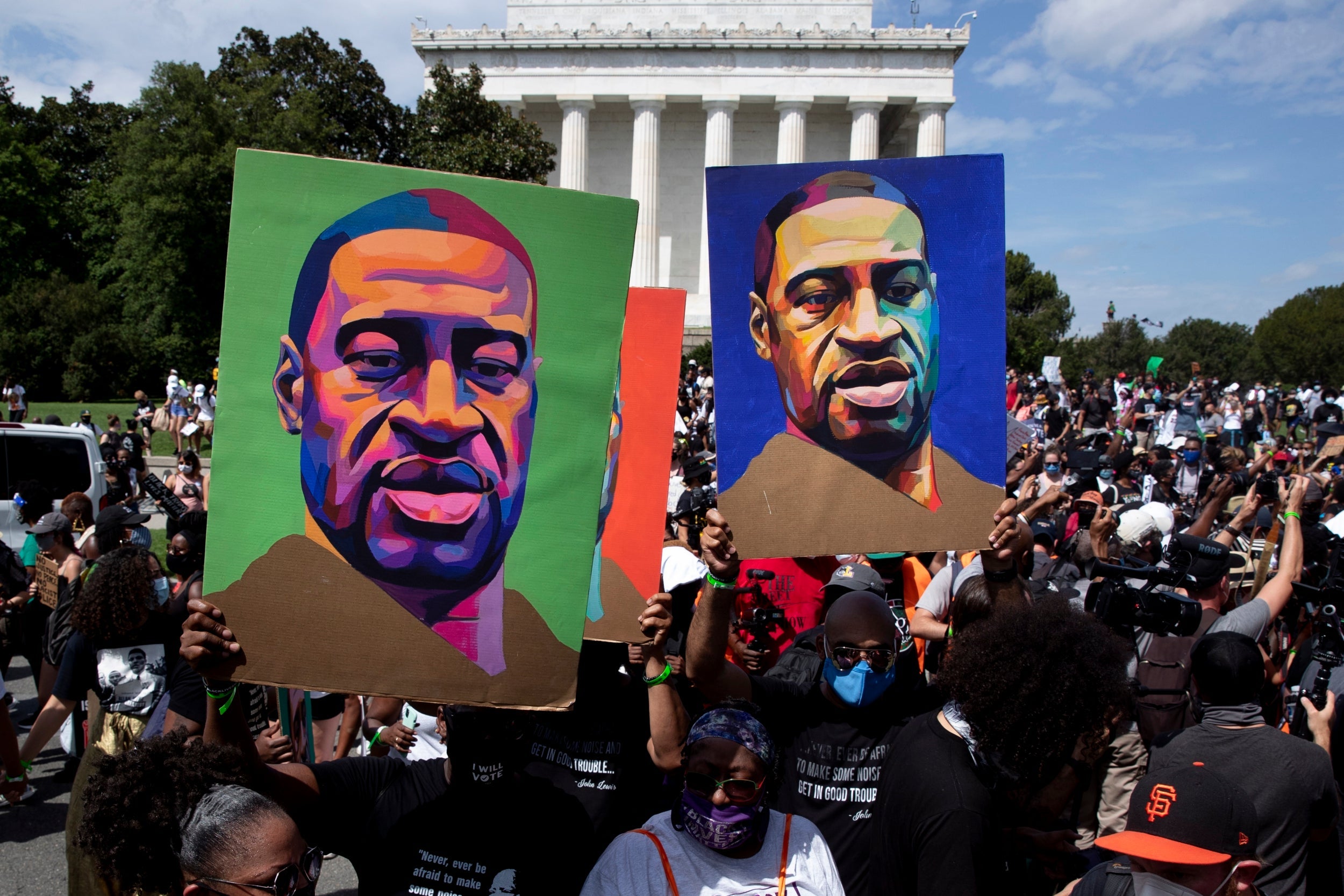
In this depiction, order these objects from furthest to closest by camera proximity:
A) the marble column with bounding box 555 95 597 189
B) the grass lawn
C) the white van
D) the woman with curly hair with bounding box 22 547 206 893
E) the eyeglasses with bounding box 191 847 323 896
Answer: the marble column with bounding box 555 95 597 189 < the grass lawn < the white van < the woman with curly hair with bounding box 22 547 206 893 < the eyeglasses with bounding box 191 847 323 896

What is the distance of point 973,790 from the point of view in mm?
2568

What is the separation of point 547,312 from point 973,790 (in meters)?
1.74

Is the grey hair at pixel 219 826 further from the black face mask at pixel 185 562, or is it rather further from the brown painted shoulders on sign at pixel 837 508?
the black face mask at pixel 185 562

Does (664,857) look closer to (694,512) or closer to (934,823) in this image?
(934,823)

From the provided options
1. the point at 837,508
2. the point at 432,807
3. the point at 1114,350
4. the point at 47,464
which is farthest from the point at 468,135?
the point at 1114,350

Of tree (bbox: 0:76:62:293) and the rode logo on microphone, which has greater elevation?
tree (bbox: 0:76:62:293)

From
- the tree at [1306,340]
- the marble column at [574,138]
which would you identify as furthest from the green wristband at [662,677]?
the tree at [1306,340]

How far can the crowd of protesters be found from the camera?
8.05 feet

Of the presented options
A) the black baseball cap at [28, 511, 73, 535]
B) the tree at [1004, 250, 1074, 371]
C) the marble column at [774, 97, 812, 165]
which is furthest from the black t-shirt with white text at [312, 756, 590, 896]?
the tree at [1004, 250, 1074, 371]

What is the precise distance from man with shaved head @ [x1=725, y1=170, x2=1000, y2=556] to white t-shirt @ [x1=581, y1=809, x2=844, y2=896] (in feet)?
3.54

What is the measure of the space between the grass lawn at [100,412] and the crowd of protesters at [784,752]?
21.1 metres

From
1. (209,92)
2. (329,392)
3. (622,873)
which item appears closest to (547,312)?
(329,392)

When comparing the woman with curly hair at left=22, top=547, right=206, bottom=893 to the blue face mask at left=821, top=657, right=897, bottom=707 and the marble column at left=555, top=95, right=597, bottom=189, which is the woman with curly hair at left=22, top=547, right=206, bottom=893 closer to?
the blue face mask at left=821, top=657, right=897, bottom=707

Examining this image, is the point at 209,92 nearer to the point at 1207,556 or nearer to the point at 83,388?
the point at 83,388
